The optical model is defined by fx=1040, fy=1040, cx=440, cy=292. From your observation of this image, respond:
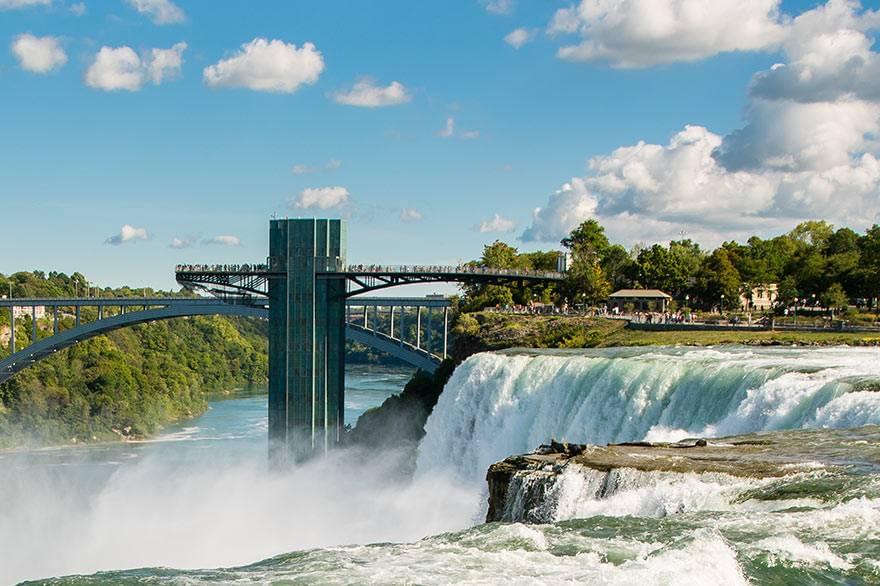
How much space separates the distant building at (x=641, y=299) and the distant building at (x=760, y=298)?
638 centimetres

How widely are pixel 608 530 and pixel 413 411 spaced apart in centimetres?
3197

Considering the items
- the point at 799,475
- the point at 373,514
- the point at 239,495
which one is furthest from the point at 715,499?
the point at 239,495

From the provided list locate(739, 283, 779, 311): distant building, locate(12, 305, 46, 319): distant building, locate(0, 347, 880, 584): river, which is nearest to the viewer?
locate(0, 347, 880, 584): river

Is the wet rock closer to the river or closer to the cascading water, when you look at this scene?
the river

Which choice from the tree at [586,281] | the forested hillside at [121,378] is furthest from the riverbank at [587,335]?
the forested hillside at [121,378]

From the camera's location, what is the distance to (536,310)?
43.5 m

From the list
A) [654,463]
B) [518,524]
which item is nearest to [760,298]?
[654,463]

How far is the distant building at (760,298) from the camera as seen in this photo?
5181cm

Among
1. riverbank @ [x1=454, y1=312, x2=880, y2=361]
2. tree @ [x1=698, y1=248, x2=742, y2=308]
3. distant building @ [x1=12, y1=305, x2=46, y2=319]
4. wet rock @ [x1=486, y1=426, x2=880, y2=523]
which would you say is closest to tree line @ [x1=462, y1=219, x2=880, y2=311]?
tree @ [x1=698, y1=248, x2=742, y2=308]

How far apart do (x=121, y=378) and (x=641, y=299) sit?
133 feet

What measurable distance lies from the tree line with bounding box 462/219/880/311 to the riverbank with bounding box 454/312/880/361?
20.4ft

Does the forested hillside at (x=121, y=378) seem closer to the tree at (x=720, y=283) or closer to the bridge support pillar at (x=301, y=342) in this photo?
the bridge support pillar at (x=301, y=342)

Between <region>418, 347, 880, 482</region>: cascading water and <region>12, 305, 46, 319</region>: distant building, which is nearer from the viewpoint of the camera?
<region>418, 347, 880, 482</region>: cascading water

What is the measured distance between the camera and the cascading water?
1742 cm
